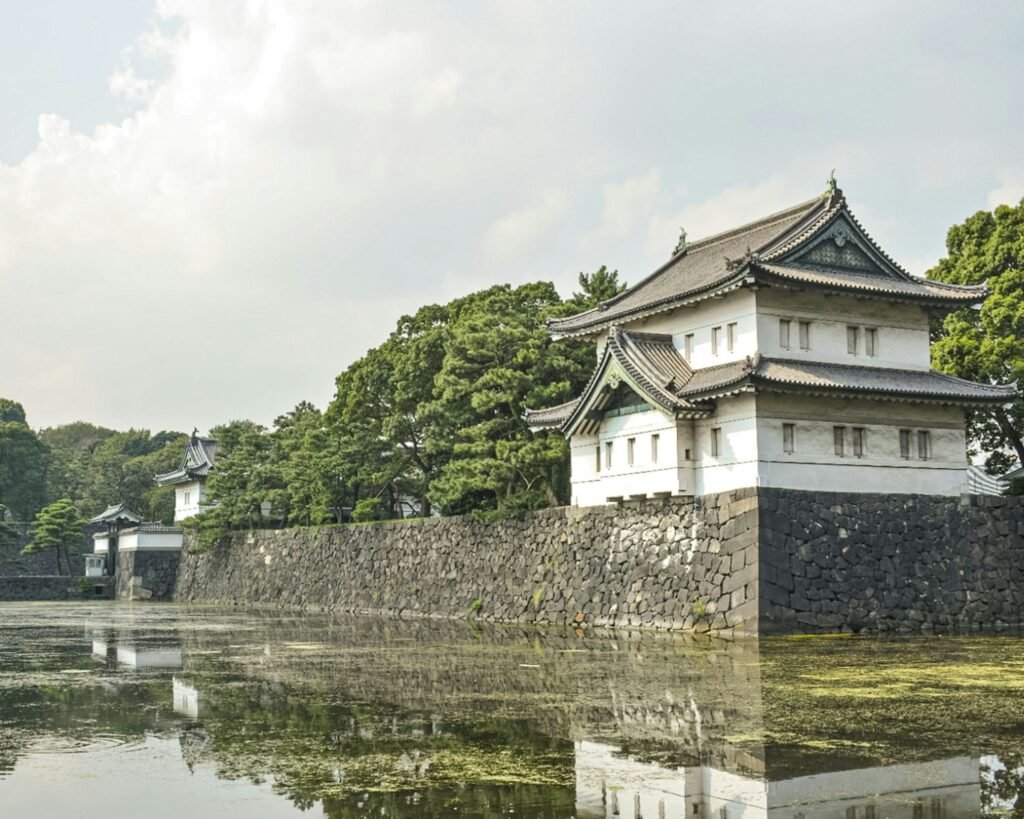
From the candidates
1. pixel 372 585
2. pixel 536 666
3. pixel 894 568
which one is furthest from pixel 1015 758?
pixel 372 585

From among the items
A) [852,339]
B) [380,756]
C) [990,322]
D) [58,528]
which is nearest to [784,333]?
[852,339]

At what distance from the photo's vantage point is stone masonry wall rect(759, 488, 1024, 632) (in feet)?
82.3

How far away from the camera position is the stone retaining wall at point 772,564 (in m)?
25.2

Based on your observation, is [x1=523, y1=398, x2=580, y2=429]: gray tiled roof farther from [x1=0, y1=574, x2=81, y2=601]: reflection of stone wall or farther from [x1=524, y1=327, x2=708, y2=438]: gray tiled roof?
[x1=0, y1=574, x2=81, y2=601]: reflection of stone wall

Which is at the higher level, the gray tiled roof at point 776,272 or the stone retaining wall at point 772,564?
the gray tiled roof at point 776,272

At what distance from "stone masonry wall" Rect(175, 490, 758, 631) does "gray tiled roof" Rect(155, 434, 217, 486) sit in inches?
587

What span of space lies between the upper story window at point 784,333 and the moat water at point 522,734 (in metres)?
8.39

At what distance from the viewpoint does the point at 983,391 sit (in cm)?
2784

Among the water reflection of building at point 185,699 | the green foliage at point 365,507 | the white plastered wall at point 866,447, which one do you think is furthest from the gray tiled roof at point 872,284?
the green foliage at point 365,507

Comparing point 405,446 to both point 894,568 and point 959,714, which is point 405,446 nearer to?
point 894,568

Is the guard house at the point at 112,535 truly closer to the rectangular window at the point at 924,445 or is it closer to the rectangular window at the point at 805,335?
the rectangular window at the point at 805,335

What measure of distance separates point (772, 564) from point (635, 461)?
4.94 meters

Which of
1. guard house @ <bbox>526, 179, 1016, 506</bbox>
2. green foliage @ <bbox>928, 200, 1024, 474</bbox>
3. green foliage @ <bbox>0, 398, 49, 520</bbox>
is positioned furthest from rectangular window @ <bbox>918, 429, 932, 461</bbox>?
green foliage @ <bbox>0, 398, 49, 520</bbox>

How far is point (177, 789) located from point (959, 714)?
787 cm
